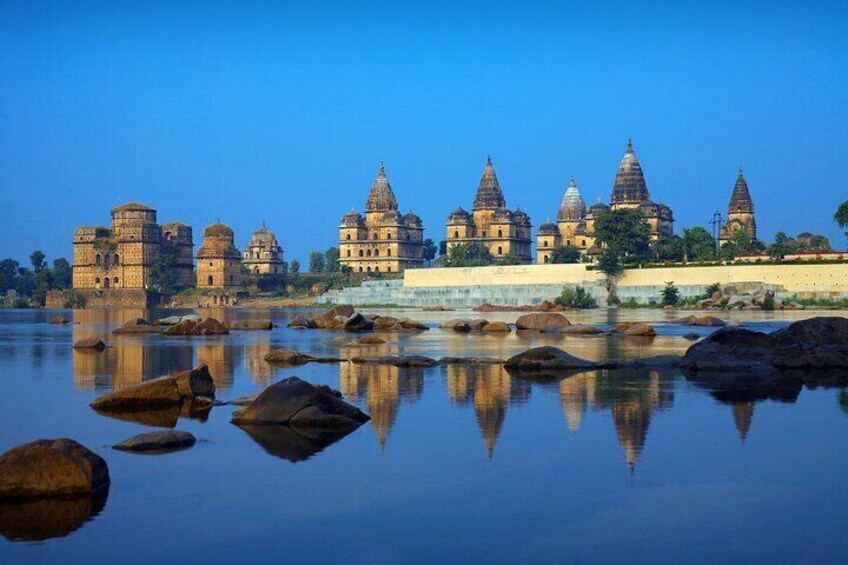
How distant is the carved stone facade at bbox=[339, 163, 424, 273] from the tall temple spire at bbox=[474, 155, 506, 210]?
27.6 feet

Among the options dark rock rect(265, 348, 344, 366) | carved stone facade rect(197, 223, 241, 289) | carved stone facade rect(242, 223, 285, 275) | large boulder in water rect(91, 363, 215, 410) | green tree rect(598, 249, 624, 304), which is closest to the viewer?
large boulder in water rect(91, 363, 215, 410)

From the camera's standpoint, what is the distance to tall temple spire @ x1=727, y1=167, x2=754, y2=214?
116062 millimetres

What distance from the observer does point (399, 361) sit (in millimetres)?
23953

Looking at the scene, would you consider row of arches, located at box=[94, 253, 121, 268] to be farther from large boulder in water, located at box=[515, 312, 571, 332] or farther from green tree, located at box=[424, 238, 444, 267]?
large boulder in water, located at box=[515, 312, 571, 332]

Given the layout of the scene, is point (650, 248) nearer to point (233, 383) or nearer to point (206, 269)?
point (206, 269)

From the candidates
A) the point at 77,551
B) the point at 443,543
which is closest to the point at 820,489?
the point at 443,543

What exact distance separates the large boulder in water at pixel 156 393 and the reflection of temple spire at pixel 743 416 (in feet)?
25.7

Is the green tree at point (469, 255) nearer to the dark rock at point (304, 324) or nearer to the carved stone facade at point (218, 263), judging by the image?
the carved stone facade at point (218, 263)

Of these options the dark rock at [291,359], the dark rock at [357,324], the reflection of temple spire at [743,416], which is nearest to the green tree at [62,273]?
the dark rock at [357,324]

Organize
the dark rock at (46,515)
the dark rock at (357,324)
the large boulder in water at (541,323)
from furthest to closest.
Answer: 1. the dark rock at (357,324)
2. the large boulder in water at (541,323)
3. the dark rock at (46,515)

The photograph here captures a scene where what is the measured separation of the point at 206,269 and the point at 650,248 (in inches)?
2052

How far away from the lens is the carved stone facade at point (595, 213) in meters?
110

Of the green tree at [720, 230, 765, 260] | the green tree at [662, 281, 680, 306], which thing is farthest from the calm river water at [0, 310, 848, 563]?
the green tree at [720, 230, 765, 260]

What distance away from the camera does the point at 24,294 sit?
491 feet
